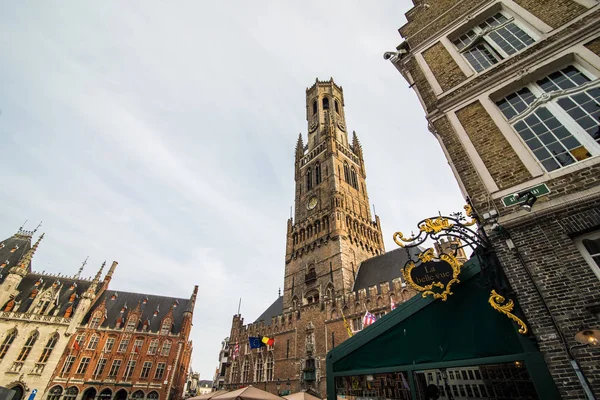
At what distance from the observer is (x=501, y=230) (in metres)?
5.12

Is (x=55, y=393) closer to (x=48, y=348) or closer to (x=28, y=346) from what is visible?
(x=48, y=348)

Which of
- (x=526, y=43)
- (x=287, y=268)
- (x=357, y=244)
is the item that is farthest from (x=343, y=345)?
(x=287, y=268)

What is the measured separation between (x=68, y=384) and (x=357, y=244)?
37033 millimetres

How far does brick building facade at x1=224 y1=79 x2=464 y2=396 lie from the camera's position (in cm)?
1959

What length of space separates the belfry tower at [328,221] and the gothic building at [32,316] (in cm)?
2898

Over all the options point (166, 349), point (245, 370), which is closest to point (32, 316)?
point (166, 349)

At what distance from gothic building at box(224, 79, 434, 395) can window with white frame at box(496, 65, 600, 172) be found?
13.3 metres

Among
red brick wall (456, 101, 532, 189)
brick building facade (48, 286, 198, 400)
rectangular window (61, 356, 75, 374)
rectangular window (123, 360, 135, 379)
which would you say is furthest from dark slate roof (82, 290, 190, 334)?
red brick wall (456, 101, 532, 189)

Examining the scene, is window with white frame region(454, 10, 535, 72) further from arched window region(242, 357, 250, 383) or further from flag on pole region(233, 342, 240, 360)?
flag on pole region(233, 342, 240, 360)

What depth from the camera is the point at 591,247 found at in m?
4.45

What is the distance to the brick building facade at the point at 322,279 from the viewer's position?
1959 cm

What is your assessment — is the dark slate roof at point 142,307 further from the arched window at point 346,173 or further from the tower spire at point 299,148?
the arched window at point 346,173

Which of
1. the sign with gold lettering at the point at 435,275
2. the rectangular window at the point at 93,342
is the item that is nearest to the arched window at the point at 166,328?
the rectangular window at the point at 93,342

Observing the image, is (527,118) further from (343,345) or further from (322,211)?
(322,211)
